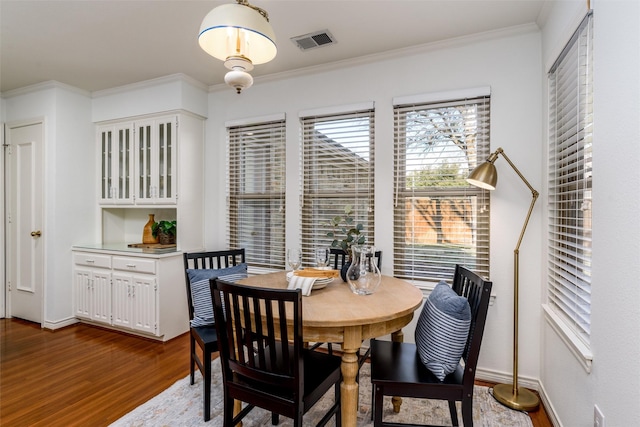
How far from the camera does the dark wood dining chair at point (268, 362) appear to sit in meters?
1.47

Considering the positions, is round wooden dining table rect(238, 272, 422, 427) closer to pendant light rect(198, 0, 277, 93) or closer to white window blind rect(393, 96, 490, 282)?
white window blind rect(393, 96, 490, 282)

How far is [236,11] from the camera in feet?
4.91

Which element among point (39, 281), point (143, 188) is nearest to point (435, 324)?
point (143, 188)

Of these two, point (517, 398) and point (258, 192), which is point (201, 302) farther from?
point (517, 398)

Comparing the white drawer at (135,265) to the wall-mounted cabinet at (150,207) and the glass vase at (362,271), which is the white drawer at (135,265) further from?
the glass vase at (362,271)

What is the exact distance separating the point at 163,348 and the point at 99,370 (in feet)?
1.79

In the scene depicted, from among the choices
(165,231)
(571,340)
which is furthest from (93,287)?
(571,340)

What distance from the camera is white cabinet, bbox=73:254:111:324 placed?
3561mm

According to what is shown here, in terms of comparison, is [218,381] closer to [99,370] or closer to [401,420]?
[99,370]

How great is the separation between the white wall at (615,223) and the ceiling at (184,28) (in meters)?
0.88

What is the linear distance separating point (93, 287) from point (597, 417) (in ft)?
13.9

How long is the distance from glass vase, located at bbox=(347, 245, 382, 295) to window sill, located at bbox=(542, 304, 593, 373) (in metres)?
1.01

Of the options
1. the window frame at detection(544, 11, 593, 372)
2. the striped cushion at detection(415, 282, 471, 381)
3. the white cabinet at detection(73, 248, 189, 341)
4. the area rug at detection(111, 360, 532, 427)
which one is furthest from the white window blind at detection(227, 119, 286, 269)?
the window frame at detection(544, 11, 593, 372)

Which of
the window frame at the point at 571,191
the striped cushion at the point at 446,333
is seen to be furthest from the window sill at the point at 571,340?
the striped cushion at the point at 446,333
